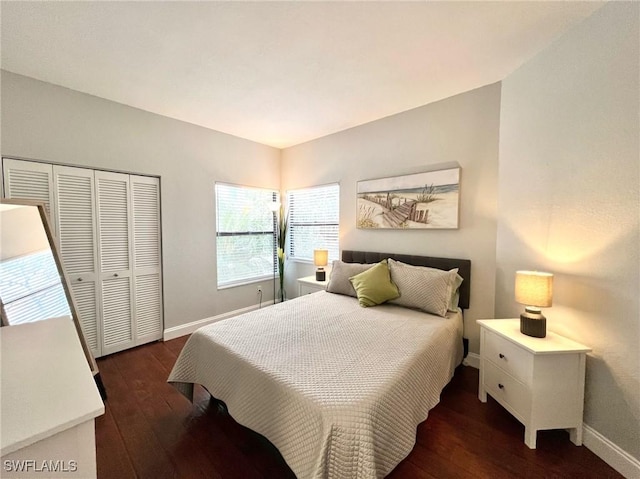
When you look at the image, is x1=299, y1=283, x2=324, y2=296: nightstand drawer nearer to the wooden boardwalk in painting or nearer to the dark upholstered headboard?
the dark upholstered headboard

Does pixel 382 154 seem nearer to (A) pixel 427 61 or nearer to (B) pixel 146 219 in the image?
(A) pixel 427 61

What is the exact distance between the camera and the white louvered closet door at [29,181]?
2123 millimetres

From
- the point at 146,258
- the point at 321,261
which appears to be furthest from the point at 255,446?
the point at 146,258

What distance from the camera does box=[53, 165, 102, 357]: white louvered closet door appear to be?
2373 millimetres

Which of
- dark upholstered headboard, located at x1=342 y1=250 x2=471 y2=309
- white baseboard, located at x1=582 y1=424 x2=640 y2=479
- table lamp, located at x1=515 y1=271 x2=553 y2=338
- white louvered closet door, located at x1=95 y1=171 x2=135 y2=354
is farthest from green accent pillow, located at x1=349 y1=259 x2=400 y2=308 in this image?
white louvered closet door, located at x1=95 y1=171 x2=135 y2=354

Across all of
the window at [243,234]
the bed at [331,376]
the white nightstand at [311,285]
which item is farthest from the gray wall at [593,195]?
the window at [243,234]

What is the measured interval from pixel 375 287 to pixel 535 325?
1.19 metres

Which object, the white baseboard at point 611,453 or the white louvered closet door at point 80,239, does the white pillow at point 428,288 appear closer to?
the white baseboard at point 611,453

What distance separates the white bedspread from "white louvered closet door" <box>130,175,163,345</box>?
1429 mm

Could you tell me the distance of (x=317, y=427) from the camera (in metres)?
1.12

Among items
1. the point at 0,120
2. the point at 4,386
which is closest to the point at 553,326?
the point at 4,386

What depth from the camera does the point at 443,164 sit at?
8.59ft

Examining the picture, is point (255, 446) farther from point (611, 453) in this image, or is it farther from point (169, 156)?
point (169, 156)

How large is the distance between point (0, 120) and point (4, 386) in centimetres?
240
